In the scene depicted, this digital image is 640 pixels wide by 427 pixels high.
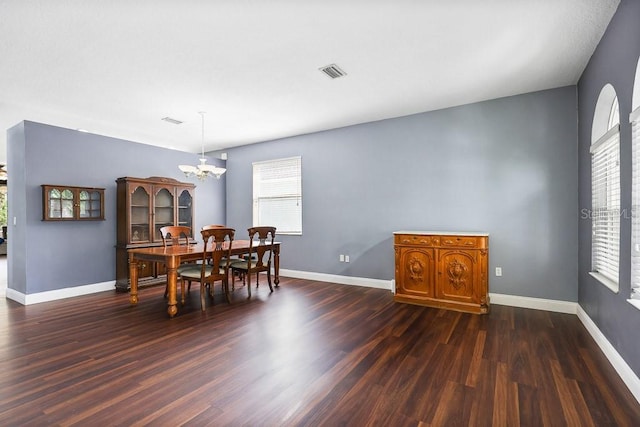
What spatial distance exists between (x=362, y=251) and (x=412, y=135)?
1.89 meters

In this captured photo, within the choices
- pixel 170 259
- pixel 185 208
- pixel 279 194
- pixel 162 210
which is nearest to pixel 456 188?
pixel 279 194

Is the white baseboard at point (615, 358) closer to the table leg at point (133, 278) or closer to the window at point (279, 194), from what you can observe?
the window at point (279, 194)

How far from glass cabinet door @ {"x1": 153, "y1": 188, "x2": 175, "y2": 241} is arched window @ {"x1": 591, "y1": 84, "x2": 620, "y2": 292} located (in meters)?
5.67

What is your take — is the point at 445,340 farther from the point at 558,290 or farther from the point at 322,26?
the point at 322,26

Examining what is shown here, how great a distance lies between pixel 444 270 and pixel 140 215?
A: 15.0ft

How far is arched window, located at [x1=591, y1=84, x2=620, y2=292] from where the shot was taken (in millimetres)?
2530

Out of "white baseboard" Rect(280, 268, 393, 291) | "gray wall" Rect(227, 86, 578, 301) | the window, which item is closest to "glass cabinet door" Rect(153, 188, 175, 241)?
the window

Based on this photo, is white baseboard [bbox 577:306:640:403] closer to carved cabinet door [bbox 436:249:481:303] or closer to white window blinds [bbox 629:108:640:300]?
white window blinds [bbox 629:108:640:300]

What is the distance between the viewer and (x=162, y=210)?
542 centimetres

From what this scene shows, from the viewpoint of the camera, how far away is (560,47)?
9.08ft

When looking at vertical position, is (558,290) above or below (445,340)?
above

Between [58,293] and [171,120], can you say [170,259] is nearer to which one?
[58,293]

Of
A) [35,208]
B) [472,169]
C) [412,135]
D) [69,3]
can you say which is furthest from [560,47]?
[35,208]

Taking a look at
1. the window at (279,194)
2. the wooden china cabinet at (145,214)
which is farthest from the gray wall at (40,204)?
the window at (279,194)
